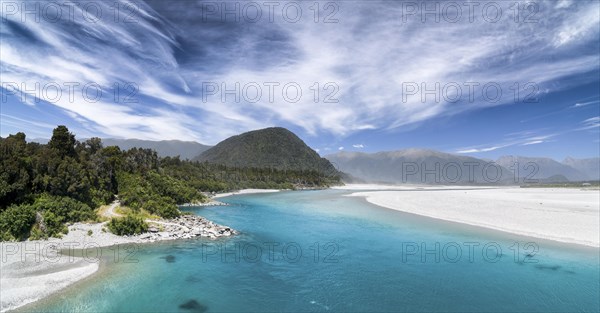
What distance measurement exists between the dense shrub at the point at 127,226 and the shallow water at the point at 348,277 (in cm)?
468

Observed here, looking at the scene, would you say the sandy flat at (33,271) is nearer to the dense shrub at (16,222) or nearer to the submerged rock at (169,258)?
the dense shrub at (16,222)

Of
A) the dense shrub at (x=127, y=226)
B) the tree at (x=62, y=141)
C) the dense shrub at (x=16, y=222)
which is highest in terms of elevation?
the tree at (x=62, y=141)

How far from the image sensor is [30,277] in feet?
63.5

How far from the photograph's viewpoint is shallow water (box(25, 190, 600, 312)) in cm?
1748

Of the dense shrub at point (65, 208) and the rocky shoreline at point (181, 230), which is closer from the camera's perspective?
the dense shrub at point (65, 208)

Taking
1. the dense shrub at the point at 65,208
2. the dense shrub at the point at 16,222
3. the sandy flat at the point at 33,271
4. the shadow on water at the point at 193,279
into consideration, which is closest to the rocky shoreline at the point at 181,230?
the dense shrub at the point at 65,208

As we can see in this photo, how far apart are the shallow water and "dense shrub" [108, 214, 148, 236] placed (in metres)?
4.68

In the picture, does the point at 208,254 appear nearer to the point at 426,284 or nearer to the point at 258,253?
the point at 258,253

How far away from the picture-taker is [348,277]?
22.1 meters

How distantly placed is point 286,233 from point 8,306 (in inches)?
1076

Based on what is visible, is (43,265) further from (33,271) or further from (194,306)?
(194,306)

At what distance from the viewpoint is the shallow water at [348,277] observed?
17.5 meters

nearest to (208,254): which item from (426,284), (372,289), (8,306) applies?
(8,306)

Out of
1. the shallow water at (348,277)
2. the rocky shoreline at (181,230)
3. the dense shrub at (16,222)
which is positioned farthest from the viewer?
the rocky shoreline at (181,230)
